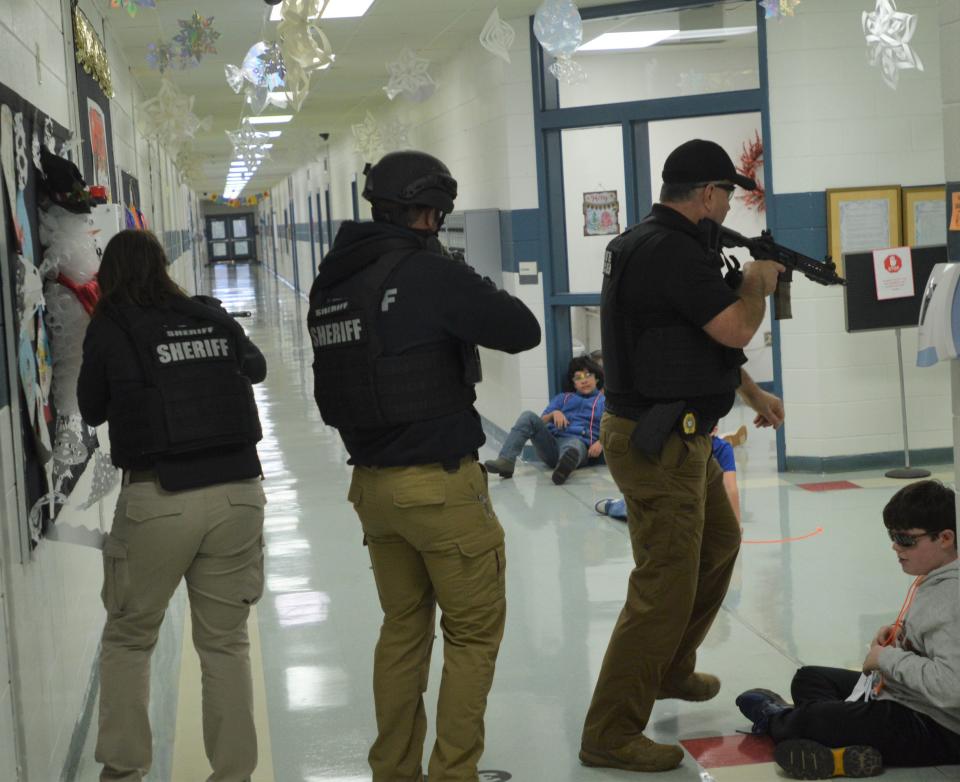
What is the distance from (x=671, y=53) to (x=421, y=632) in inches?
216

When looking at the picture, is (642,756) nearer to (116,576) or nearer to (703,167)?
(116,576)

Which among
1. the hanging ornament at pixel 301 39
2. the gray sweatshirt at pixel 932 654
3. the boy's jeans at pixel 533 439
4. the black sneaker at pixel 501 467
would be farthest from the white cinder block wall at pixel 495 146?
the gray sweatshirt at pixel 932 654

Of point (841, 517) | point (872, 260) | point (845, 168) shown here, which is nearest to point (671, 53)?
point (845, 168)

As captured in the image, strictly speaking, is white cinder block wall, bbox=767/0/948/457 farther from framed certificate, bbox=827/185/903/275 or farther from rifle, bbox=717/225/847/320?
rifle, bbox=717/225/847/320

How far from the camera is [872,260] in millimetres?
6844

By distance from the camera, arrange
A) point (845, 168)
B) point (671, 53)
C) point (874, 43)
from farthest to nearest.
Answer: point (671, 53)
point (845, 168)
point (874, 43)

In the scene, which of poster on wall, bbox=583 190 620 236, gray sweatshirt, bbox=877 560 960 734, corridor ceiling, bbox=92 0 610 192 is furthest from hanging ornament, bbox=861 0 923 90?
gray sweatshirt, bbox=877 560 960 734

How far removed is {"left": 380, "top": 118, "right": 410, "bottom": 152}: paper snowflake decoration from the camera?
1120 centimetres

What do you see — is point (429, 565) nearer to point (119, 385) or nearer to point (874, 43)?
point (119, 385)

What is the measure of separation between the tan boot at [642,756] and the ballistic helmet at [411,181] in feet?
5.04

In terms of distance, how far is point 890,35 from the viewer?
6.33 metres

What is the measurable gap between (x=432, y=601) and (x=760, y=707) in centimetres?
106

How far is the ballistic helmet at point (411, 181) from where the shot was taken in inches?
113

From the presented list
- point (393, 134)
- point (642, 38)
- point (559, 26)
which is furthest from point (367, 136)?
point (559, 26)
